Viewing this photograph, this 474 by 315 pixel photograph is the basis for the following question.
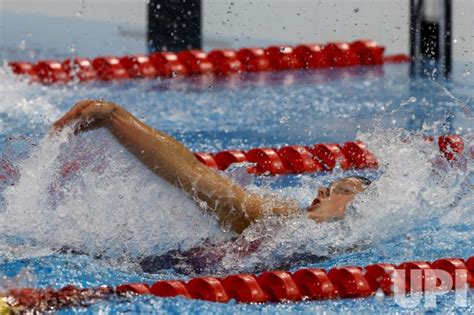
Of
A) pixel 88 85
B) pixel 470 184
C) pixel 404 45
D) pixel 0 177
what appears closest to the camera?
pixel 0 177

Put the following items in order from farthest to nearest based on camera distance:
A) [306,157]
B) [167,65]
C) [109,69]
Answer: [167,65] → [109,69] → [306,157]

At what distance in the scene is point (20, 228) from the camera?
11.6 feet

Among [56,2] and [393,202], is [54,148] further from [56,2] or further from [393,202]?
[56,2]

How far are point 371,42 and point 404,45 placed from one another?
1.35ft

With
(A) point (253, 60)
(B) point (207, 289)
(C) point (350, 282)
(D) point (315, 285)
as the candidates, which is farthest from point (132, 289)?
(A) point (253, 60)

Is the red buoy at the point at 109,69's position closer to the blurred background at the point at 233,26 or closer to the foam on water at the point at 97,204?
the blurred background at the point at 233,26

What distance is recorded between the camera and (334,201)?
11.3 feet

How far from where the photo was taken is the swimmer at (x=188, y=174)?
327 centimetres

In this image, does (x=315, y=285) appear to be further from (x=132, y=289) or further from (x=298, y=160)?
(x=298, y=160)

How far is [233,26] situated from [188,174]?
578cm

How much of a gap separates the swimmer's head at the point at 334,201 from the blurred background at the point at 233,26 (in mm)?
4049

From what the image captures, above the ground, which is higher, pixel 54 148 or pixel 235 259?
pixel 54 148

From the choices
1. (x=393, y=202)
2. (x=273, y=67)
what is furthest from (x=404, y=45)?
(x=393, y=202)

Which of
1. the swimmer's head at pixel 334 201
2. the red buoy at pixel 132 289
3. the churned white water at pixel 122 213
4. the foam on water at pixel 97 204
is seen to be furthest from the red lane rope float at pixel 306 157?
the red buoy at pixel 132 289
